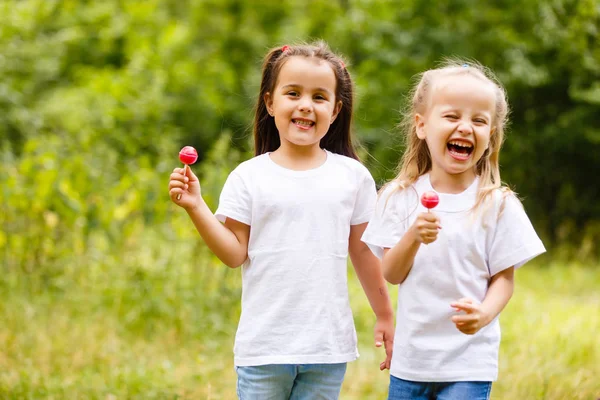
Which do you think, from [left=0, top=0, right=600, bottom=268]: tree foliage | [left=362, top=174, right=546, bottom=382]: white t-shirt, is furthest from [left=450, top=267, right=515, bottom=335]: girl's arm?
[left=0, top=0, right=600, bottom=268]: tree foliage

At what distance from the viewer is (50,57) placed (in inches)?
491

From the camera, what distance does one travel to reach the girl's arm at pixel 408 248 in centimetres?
225

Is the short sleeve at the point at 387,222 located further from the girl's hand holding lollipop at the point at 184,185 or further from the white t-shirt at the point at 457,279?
the girl's hand holding lollipop at the point at 184,185

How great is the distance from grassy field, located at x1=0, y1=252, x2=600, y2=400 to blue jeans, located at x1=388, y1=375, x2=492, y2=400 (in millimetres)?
1424

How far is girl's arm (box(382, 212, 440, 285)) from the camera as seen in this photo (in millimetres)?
2254

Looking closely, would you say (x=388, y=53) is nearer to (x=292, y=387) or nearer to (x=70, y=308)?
(x=70, y=308)

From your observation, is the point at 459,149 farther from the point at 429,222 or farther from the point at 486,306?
the point at 486,306

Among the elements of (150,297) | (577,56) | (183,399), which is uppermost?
(577,56)

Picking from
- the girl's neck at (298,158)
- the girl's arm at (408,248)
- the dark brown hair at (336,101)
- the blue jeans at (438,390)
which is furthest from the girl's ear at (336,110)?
the blue jeans at (438,390)

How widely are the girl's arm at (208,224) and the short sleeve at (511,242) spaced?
79cm

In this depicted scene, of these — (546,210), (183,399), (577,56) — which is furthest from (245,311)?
(546,210)

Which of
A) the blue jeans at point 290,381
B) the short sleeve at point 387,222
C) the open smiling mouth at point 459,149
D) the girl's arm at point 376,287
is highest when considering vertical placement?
the open smiling mouth at point 459,149

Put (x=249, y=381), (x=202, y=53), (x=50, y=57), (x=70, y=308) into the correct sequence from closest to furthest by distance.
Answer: (x=249, y=381), (x=70, y=308), (x=50, y=57), (x=202, y=53)

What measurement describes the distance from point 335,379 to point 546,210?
8265mm
